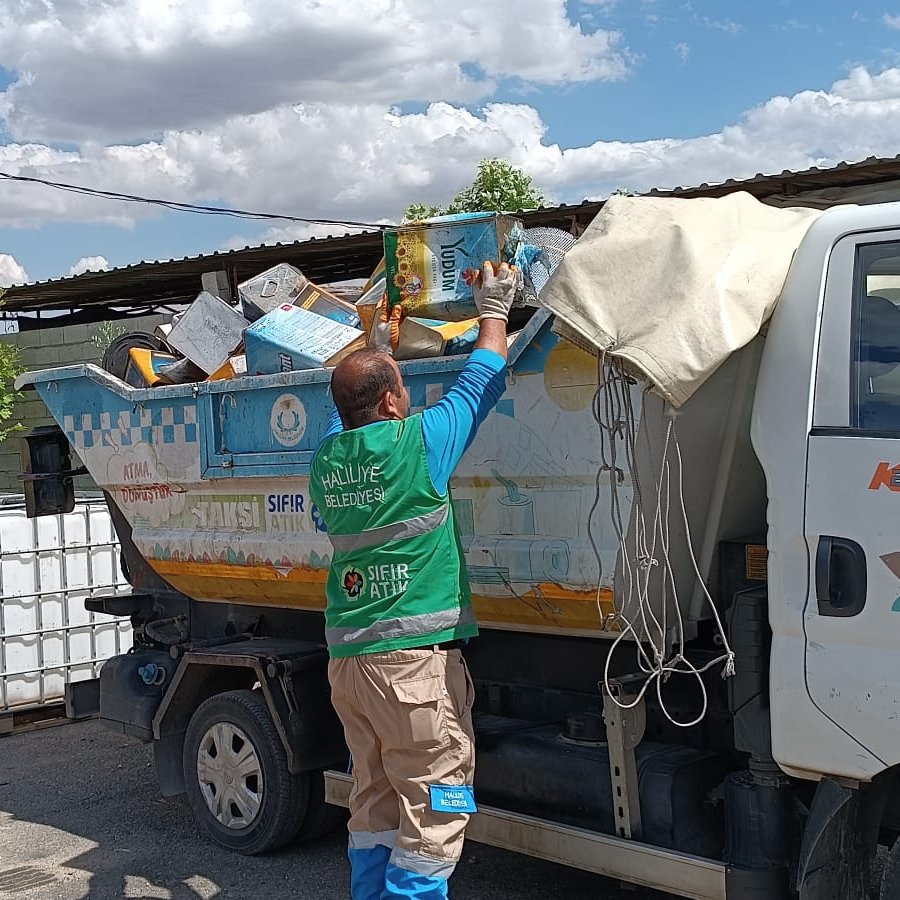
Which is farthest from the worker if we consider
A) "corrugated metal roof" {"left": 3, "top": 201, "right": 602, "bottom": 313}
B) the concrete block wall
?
the concrete block wall

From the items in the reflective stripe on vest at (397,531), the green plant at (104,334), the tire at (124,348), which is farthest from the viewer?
the green plant at (104,334)

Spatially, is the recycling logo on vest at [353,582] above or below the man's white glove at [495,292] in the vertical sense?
below

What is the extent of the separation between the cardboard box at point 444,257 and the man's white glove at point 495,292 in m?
0.20

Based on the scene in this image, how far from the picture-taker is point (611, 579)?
3836 mm

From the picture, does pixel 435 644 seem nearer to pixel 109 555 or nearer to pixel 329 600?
pixel 329 600

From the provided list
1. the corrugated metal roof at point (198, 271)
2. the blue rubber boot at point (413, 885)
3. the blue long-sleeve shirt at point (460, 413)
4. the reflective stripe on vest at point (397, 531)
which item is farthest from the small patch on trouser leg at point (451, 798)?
the corrugated metal roof at point (198, 271)

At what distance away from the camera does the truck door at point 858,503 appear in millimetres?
3082

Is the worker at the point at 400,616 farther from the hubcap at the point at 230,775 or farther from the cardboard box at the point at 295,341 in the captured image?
the hubcap at the point at 230,775

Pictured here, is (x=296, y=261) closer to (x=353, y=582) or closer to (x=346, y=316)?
(x=346, y=316)

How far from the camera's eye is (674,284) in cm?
335

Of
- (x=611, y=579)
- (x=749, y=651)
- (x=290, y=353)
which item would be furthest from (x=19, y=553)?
(x=749, y=651)

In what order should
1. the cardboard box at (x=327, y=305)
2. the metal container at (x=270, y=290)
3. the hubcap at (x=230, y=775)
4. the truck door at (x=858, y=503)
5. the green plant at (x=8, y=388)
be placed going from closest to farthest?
the truck door at (x=858, y=503) < the cardboard box at (x=327, y=305) < the hubcap at (x=230, y=775) < the metal container at (x=270, y=290) < the green plant at (x=8, y=388)

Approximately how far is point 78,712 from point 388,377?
3.51m

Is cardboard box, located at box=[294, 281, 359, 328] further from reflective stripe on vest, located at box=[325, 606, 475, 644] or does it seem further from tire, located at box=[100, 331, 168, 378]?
reflective stripe on vest, located at box=[325, 606, 475, 644]
